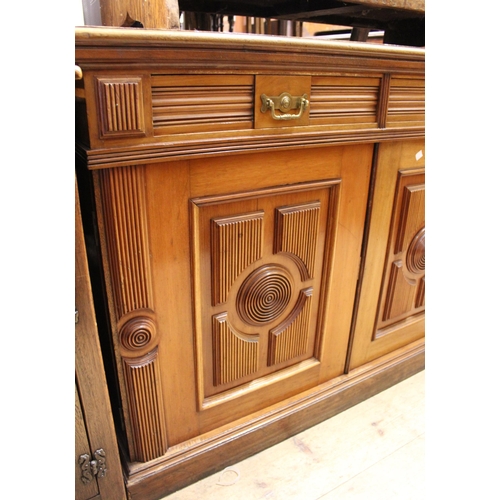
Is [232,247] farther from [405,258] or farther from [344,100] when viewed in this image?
[405,258]

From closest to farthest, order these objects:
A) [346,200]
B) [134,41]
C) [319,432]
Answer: [134,41], [346,200], [319,432]

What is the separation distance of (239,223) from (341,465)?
2.04 feet

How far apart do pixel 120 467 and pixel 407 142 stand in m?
0.88

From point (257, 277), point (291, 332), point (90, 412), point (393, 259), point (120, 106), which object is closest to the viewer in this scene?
point (120, 106)

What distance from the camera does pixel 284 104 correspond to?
2.29 ft

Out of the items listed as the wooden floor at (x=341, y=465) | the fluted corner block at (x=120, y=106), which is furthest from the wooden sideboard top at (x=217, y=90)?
the wooden floor at (x=341, y=465)

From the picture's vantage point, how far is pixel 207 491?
0.88 meters

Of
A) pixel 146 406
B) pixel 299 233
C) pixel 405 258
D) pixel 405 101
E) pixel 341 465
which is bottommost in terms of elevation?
pixel 341 465

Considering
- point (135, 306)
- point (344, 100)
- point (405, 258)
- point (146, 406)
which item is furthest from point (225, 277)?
point (405, 258)

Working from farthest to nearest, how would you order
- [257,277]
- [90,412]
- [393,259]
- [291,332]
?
[393,259], [291,332], [257,277], [90,412]

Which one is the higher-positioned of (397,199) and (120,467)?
(397,199)

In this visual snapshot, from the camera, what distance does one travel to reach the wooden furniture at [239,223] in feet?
1.96
